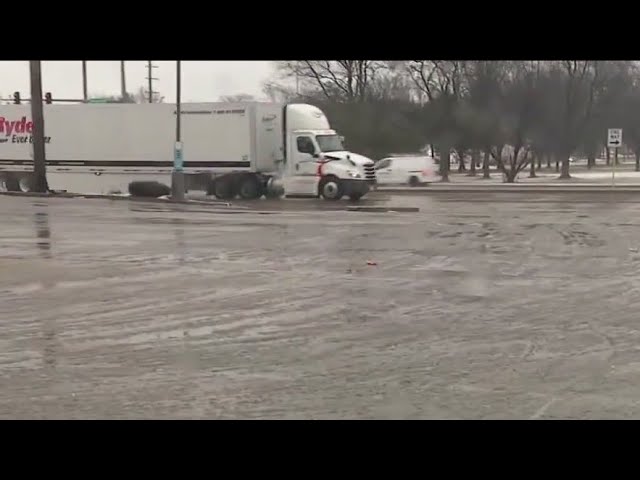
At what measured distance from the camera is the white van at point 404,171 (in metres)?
43.5

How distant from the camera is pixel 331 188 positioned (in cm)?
3152

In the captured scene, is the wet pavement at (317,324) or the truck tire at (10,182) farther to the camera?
the truck tire at (10,182)

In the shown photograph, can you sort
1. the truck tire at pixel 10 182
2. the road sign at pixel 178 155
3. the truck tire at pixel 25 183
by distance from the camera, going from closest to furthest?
the road sign at pixel 178 155 < the truck tire at pixel 25 183 < the truck tire at pixel 10 182

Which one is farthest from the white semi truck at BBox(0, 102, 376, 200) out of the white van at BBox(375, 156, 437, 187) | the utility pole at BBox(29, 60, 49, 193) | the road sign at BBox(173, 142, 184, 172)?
the white van at BBox(375, 156, 437, 187)

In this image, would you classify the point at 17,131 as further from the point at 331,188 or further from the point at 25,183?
the point at 331,188

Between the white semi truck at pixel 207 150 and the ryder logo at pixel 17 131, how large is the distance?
0.19 feet

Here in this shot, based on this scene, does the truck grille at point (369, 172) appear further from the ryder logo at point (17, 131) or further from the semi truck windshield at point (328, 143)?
the ryder logo at point (17, 131)

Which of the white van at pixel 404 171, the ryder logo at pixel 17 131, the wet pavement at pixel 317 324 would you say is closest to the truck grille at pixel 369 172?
the white van at pixel 404 171

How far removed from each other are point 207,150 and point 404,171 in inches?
554
